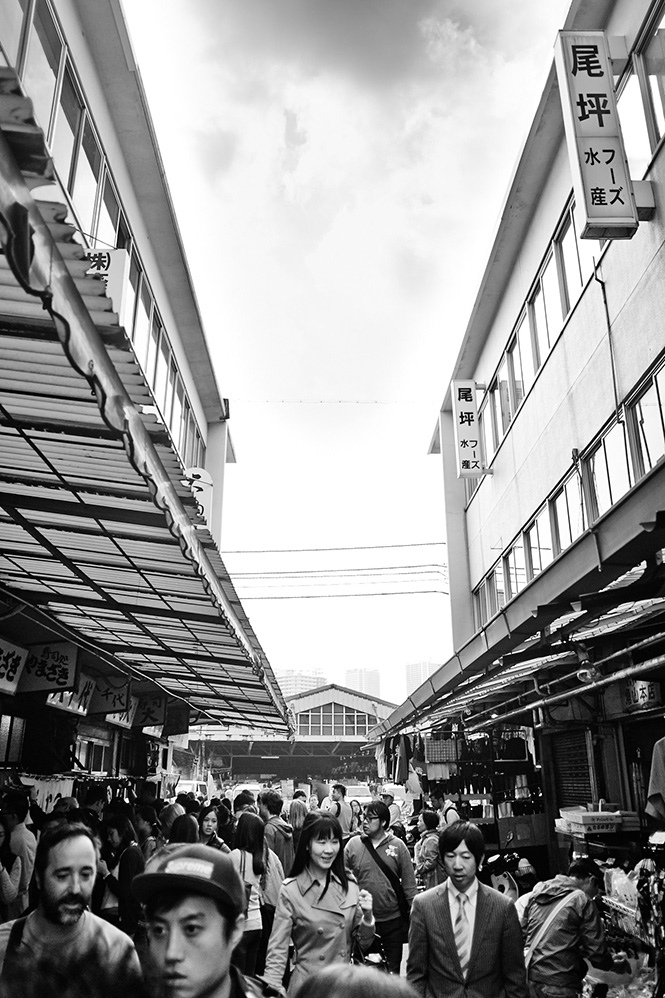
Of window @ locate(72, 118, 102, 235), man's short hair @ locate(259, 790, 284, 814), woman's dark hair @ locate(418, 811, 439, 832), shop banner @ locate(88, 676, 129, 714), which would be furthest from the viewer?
shop banner @ locate(88, 676, 129, 714)

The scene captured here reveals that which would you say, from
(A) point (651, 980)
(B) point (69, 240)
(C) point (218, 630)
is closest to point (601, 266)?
(C) point (218, 630)

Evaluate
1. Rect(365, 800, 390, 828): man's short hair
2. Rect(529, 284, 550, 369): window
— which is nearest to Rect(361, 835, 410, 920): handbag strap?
Rect(365, 800, 390, 828): man's short hair

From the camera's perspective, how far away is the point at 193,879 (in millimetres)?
2279

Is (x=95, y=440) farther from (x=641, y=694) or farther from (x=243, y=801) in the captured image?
(x=243, y=801)

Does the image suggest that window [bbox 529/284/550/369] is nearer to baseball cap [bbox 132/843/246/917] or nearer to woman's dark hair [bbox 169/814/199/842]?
woman's dark hair [bbox 169/814/199/842]

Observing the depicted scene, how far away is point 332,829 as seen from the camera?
488cm

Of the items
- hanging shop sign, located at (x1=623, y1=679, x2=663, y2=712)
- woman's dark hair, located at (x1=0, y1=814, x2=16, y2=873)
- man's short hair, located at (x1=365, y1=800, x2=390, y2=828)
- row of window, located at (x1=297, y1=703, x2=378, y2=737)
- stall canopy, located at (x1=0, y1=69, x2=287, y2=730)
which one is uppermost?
row of window, located at (x1=297, y1=703, x2=378, y2=737)

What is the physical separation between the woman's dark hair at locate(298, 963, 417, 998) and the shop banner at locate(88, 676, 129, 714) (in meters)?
12.6

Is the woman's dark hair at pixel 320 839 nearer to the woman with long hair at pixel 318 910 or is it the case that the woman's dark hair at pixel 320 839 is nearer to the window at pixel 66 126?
the woman with long hair at pixel 318 910

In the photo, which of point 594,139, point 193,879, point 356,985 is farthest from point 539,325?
point 356,985

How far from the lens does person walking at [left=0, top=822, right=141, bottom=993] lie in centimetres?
148

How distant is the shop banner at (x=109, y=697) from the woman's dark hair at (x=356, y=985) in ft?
41.4

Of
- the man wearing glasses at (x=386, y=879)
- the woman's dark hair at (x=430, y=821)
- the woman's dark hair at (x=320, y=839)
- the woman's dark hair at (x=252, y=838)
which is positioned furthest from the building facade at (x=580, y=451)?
the woman's dark hair at (x=252, y=838)

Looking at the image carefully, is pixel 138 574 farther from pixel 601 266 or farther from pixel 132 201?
pixel 132 201
